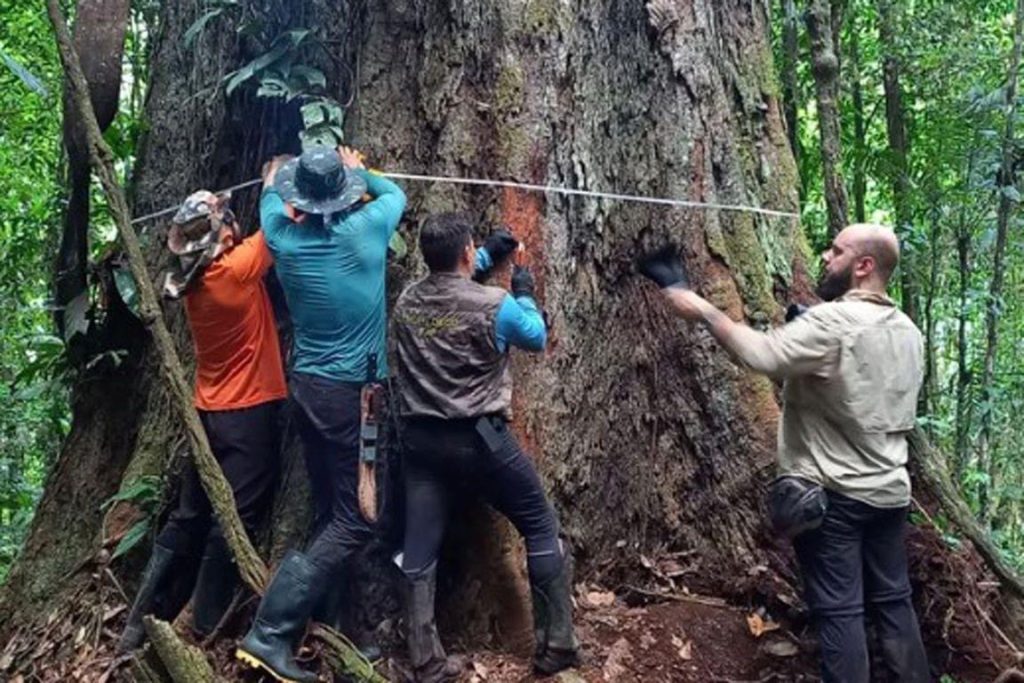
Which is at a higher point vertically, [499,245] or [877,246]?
[877,246]

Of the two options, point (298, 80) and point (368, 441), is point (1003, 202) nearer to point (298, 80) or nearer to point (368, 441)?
point (298, 80)

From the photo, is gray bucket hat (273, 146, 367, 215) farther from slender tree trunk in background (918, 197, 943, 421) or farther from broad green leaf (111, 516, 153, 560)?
slender tree trunk in background (918, 197, 943, 421)

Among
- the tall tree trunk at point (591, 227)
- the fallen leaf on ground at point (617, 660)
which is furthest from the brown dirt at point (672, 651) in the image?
the tall tree trunk at point (591, 227)

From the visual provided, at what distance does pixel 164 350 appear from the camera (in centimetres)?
507

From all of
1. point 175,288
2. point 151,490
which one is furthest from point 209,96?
point 151,490

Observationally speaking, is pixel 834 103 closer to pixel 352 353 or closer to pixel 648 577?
pixel 648 577

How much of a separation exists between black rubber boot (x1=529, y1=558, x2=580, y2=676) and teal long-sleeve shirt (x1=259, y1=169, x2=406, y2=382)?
125cm

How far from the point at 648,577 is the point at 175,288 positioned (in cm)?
277

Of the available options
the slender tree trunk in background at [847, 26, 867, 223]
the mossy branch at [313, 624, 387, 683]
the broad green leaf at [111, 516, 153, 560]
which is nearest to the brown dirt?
the mossy branch at [313, 624, 387, 683]

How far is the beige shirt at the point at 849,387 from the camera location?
167 inches

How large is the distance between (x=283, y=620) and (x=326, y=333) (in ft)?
4.23

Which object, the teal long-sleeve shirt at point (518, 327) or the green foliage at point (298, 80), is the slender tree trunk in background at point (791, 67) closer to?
the green foliage at point (298, 80)

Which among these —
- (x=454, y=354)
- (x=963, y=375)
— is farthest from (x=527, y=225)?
(x=963, y=375)

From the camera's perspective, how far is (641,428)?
567 centimetres
